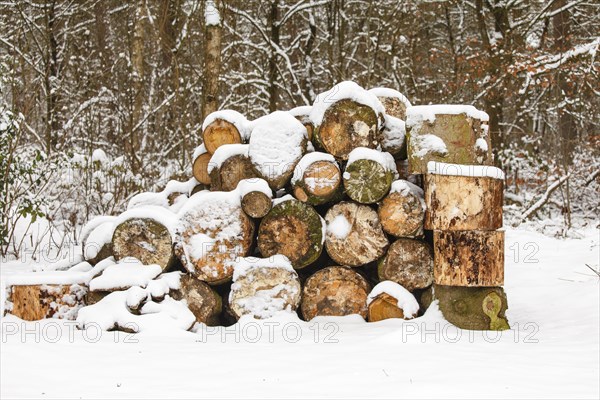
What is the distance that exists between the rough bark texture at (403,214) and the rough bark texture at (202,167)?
1655 mm

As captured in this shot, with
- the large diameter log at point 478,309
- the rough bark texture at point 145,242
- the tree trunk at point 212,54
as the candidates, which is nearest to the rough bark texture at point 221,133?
the rough bark texture at point 145,242

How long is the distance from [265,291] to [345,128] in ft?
4.53

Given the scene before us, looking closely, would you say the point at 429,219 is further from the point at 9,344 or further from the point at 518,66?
the point at 518,66

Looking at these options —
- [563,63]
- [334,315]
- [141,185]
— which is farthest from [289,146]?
[563,63]

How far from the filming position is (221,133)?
5297 millimetres

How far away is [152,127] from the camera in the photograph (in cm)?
1383

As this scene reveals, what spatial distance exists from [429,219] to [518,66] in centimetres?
547

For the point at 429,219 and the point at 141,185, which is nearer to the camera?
the point at 429,219

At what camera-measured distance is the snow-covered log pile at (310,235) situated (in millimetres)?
4621

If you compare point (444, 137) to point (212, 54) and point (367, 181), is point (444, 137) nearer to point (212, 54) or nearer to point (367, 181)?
point (367, 181)

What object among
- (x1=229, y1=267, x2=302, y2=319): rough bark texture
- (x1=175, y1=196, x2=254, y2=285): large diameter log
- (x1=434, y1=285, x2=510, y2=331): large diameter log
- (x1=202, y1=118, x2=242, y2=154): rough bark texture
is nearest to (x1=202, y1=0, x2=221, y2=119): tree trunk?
(x1=202, y1=118, x2=242, y2=154): rough bark texture

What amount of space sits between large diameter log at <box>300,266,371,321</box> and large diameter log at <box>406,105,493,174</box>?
Answer: 3.11 feet

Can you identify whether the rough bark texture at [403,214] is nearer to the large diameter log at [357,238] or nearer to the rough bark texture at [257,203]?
the large diameter log at [357,238]

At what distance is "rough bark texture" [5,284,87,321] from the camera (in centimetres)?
469
